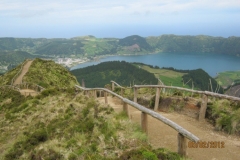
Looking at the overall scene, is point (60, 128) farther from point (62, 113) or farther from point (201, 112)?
point (201, 112)

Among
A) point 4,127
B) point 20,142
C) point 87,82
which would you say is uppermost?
point 20,142

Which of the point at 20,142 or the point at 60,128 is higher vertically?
the point at 60,128

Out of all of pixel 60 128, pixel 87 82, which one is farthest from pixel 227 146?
pixel 87 82

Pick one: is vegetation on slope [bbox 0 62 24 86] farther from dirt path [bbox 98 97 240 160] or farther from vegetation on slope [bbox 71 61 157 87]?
vegetation on slope [bbox 71 61 157 87]

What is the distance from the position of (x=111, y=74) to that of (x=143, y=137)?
109m

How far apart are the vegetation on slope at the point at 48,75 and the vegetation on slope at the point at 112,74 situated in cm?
A: 5147

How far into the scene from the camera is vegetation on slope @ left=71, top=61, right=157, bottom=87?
345ft

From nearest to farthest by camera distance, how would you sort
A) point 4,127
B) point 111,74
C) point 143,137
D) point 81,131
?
point 143,137, point 81,131, point 4,127, point 111,74

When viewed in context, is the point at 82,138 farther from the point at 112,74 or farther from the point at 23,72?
the point at 112,74

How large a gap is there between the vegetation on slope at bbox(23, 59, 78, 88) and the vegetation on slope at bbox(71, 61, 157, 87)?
5147 centimetres

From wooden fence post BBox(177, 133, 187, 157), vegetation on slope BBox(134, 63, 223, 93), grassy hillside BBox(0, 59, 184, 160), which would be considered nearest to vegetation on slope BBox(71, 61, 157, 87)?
vegetation on slope BBox(134, 63, 223, 93)

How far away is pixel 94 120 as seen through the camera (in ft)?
26.7
